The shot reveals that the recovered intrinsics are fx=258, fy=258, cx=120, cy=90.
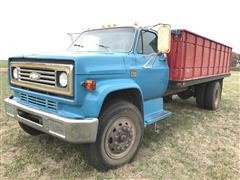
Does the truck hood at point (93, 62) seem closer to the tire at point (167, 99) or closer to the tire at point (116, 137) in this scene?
the tire at point (116, 137)

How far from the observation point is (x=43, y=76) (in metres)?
3.48

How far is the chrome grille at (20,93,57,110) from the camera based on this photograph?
11.4 ft

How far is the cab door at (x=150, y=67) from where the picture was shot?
4.29 m

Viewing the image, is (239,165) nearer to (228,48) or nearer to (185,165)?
(185,165)

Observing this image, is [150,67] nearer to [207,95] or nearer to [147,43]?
[147,43]

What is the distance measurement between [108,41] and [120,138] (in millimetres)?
1767

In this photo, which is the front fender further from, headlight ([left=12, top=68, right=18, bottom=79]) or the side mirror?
headlight ([left=12, top=68, right=18, bottom=79])

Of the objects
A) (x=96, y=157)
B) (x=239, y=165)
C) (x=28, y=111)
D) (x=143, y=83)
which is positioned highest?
(x=143, y=83)

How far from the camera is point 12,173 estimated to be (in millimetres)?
3539

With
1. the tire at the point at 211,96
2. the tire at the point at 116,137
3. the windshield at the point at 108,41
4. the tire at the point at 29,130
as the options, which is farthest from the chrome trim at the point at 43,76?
the tire at the point at 211,96

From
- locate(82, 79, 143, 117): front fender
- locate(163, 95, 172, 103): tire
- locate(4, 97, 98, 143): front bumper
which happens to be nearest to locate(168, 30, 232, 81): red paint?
locate(163, 95, 172, 103): tire

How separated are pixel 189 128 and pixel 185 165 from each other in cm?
202

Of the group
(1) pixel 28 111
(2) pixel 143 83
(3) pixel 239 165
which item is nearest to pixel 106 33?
(2) pixel 143 83

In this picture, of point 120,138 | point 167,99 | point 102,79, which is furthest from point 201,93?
point 102,79
